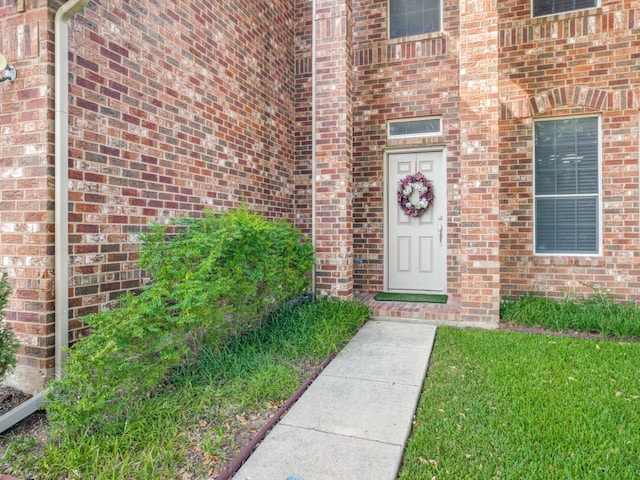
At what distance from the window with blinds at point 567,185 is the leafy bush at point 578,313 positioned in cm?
64

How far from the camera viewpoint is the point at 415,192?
19.7 ft

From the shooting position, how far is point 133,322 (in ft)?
8.21

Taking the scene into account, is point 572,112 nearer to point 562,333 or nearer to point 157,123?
point 562,333

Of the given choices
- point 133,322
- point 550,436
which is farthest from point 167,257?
point 550,436

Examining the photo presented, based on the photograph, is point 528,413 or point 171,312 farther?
point 171,312

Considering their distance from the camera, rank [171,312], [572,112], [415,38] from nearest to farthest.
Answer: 1. [171,312]
2. [572,112]
3. [415,38]

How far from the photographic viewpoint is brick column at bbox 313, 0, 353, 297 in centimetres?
508

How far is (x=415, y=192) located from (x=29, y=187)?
15.3 feet

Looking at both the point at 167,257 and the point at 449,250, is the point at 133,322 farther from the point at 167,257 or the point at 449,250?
the point at 449,250

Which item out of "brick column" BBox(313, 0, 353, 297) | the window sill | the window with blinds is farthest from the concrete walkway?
the window sill

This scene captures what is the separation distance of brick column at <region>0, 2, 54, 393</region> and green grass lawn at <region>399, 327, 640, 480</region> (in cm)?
234

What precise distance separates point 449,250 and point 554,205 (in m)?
1.43

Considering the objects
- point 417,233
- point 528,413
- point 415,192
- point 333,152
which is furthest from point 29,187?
point 417,233

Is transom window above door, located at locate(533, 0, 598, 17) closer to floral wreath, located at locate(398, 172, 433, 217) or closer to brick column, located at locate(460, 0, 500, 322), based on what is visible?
brick column, located at locate(460, 0, 500, 322)
